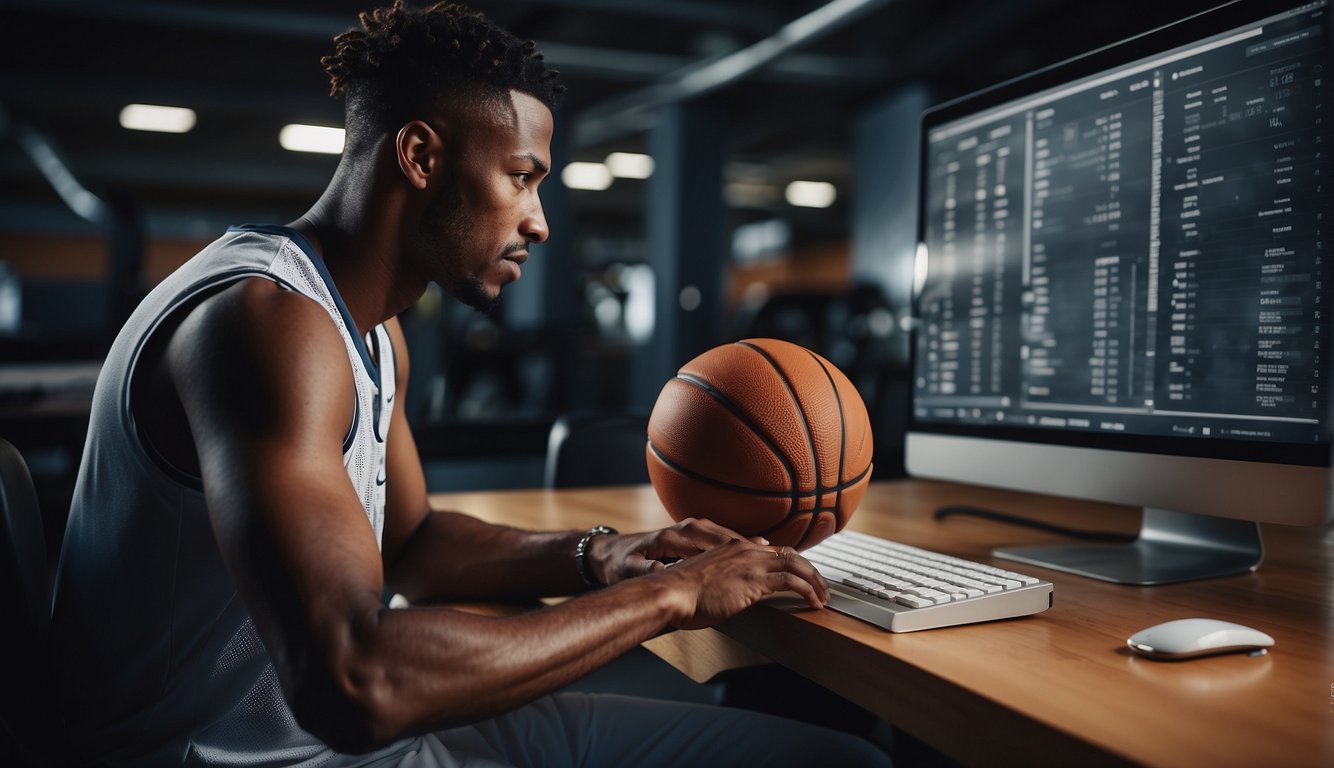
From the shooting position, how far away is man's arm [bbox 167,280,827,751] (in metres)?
0.78

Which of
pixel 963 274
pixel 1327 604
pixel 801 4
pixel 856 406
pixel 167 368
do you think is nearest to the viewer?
pixel 167 368

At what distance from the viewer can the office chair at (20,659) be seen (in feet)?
2.91

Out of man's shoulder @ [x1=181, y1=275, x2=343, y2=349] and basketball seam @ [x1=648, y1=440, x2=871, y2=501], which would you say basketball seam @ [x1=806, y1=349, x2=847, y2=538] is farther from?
man's shoulder @ [x1=181, y1=275, x2=343, y2=349]

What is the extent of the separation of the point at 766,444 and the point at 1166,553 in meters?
0.61

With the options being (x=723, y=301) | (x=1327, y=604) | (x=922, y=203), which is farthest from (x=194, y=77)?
(x=1327, y=604)

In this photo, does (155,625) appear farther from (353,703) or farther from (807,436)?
(807,436)

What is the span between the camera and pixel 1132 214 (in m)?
1.23

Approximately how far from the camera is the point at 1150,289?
121cm

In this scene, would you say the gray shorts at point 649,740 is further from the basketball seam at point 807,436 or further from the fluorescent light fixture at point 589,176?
the fluorescent light fixture at point 589,176

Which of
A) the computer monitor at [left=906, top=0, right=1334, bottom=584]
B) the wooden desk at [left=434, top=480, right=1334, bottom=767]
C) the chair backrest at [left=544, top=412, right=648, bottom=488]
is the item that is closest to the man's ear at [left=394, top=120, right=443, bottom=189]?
the wooden desk at [left=434, top=480, right=1334, bottom=767]

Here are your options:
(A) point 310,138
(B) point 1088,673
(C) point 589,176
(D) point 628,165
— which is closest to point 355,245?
(B) point 1088,673

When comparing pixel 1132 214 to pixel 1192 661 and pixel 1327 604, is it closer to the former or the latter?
pixel 1327 604

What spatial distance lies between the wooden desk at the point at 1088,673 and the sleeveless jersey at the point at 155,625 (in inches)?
18.8

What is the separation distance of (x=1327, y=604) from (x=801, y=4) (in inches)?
235
